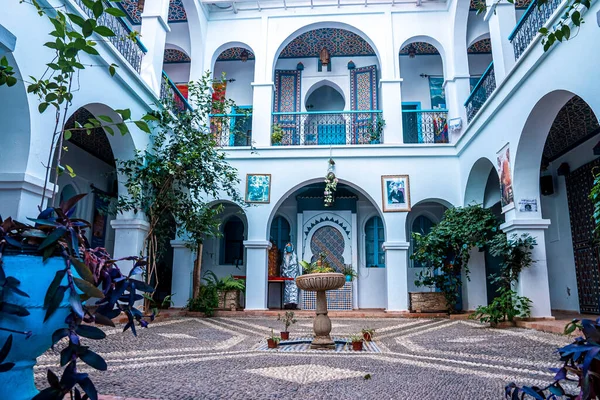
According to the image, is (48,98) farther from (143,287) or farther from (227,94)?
(227,94)

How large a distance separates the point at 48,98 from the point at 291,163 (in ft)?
28.6

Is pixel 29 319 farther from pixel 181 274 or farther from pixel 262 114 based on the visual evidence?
pixel 262 114

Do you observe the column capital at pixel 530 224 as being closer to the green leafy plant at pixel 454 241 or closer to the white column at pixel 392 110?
the green leafy plant at pixel 454 241

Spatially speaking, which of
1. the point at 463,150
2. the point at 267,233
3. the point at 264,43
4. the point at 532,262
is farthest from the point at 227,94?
the point at 532,262

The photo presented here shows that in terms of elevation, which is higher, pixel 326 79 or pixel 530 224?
pixel 326 79

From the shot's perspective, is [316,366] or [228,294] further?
[228,294]

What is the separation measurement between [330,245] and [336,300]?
5.55ft

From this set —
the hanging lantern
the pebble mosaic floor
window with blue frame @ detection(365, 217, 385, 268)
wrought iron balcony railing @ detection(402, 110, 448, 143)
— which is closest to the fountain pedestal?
the pebble mosaic floor

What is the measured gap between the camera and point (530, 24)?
22.1ft

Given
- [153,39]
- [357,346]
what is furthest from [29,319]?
[153,39]

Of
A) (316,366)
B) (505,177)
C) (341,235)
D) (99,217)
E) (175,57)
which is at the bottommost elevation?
(316,366)

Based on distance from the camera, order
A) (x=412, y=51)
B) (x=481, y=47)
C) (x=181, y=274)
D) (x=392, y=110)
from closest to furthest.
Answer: (x=181, y=274)
(x=392, y=110)
(x=481, y=47)
(x=412, y=51)

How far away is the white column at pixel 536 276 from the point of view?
6.95m

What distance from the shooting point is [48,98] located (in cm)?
193
